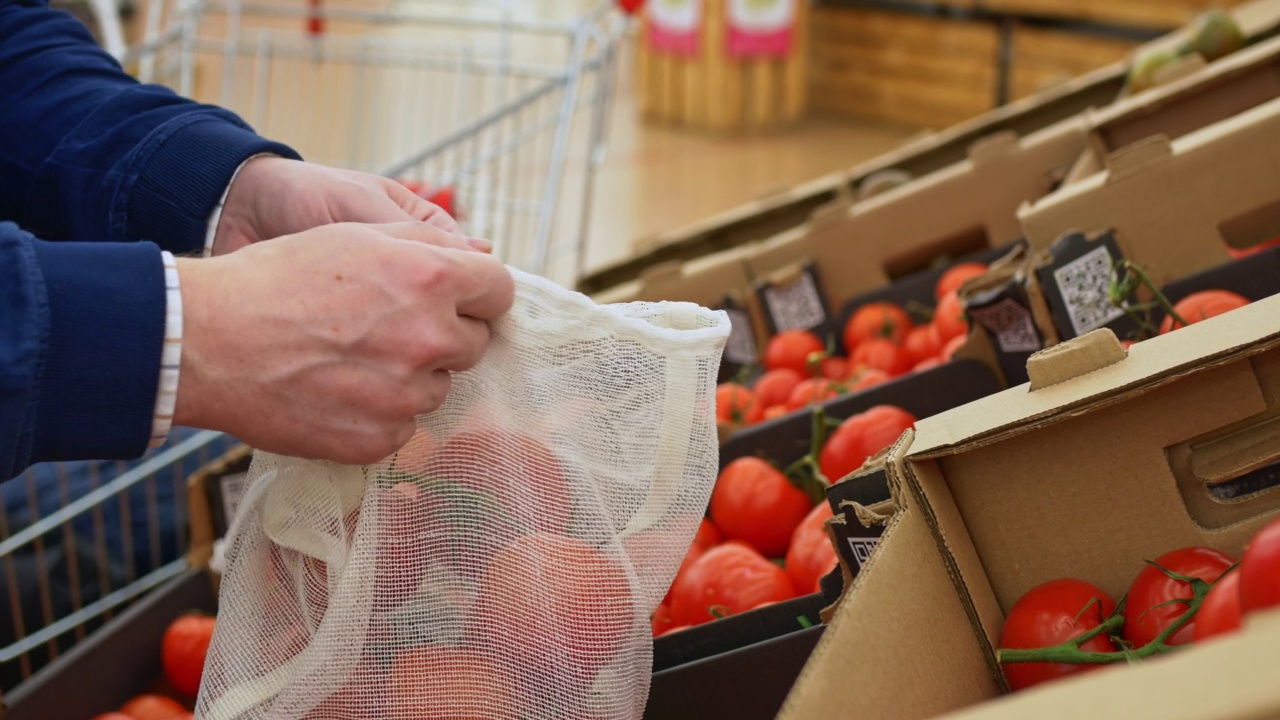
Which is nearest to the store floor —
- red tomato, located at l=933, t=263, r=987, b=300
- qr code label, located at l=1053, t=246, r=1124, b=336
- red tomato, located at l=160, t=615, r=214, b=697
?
red tomato, located at l=933, t=263, r=987, b=300

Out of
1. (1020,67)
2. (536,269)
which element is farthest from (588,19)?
(1020,67)

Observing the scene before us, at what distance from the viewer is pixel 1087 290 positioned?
4.45 feet

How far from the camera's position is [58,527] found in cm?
185

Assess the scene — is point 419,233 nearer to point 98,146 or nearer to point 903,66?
point 98,146

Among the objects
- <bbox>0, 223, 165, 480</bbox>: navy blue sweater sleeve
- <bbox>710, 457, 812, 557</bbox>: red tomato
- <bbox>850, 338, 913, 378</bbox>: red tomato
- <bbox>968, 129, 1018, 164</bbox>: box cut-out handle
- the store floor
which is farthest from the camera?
the store floor

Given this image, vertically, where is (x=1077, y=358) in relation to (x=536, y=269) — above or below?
below

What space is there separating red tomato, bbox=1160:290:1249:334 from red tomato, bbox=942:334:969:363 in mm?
228

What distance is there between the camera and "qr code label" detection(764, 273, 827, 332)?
206 cm

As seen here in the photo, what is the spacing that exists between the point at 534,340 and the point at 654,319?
104mm

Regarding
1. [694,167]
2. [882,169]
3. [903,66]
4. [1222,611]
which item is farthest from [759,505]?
[903,66]

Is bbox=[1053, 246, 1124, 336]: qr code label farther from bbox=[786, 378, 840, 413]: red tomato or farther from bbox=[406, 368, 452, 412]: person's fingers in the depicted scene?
bbox=[406, 368, 452, 412]: person's fingers

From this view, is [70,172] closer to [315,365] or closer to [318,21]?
[315,365]

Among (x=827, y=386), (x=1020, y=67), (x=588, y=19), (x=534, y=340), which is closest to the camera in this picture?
(x=534, y=340)

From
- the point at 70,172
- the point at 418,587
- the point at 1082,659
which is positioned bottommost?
the point at 1082,659
